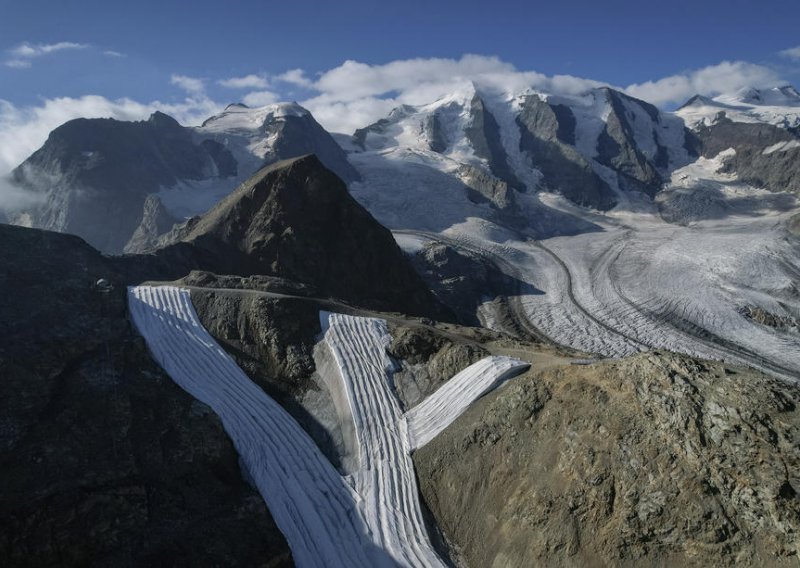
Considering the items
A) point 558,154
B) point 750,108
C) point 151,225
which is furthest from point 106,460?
point 750,108

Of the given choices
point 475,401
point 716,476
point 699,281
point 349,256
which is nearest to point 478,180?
point 699,281

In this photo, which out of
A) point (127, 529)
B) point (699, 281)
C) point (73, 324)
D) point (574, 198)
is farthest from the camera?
point (574, 198)

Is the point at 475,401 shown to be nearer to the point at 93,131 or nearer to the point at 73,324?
the point at 73,324

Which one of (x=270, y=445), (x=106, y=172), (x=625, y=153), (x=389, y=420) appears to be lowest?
(x=389, y=420)

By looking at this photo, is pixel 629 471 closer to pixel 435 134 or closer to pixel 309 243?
pixel 309 243

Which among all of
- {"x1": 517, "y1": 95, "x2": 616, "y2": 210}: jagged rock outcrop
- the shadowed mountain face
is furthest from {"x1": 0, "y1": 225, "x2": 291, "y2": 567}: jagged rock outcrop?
{"x1": 517, "y1": 95, "x2": 616, "y2": 210}: jagged rock outcrop

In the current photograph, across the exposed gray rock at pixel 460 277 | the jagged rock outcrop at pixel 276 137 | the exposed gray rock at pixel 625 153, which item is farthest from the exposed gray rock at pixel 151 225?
the exposed gray rock at pixel 625 153

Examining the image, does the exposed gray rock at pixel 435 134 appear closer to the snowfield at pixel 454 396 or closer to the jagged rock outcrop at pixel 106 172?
the jagged rock outcrop at pixel 106 172
